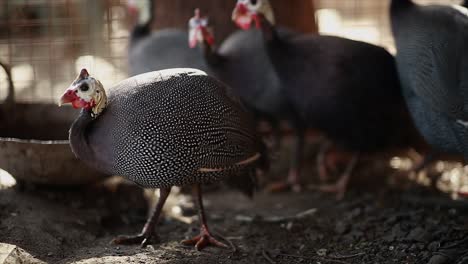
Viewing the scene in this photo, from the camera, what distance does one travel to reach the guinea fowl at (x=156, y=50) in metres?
5.09

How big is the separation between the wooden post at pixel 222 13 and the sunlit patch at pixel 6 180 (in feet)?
6.63

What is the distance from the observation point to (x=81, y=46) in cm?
615

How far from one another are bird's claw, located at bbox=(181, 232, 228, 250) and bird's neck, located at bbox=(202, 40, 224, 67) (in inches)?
64.2

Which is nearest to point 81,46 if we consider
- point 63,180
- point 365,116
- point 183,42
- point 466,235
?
point 183,42

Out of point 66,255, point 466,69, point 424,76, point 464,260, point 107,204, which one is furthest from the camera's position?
point 107,204

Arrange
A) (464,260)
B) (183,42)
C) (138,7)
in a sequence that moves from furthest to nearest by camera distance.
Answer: (138,7) → (183,42) → (464,260)

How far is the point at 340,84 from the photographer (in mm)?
4484

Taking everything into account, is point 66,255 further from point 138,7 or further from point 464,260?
point 138,7

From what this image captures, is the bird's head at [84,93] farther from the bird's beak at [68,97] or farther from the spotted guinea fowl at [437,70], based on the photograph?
the spotted guinea fowl at [437,70]

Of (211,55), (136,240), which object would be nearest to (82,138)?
(136,240)

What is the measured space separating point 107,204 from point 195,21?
55.2 inches

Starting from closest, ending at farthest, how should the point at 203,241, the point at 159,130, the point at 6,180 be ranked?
the point at 159,130 < the point at 203,241 < the point at 6,180

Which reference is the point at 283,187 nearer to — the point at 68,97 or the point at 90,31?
the point at 68,97

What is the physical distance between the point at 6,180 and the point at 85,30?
2.19 meters
